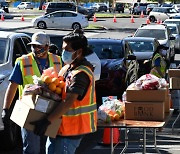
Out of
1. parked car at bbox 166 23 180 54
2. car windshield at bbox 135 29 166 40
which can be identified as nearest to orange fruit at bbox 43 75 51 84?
car windshield at bbox 135 29 166 40

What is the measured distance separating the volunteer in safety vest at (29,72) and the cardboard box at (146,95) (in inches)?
38.8

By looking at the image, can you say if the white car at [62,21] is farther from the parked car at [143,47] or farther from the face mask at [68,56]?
the face mask at [68,56]

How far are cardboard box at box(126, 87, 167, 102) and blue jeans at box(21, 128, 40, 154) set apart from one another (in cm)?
132

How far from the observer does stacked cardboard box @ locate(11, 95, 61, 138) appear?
5.67 m

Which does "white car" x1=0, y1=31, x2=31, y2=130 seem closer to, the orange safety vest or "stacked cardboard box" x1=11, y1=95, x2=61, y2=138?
"stacked cardboard box" x1=11, y1=95, x2=61, y2=138

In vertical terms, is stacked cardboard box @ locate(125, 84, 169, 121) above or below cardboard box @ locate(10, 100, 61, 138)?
below

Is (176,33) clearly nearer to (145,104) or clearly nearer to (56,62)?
(145,104)

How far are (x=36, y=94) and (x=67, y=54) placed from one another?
484mm

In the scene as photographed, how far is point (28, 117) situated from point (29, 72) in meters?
1.21

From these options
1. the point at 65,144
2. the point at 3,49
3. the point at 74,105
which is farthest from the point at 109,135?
the point at 74,105

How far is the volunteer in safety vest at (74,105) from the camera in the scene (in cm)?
561

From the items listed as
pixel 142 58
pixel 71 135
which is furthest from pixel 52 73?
pixel 142 58

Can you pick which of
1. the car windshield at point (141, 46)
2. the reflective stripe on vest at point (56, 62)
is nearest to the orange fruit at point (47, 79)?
the reflective stripe on vest at point (56, 62)

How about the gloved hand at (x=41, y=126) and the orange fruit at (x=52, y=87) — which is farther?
the orange fruit at (x=52, y=87)
